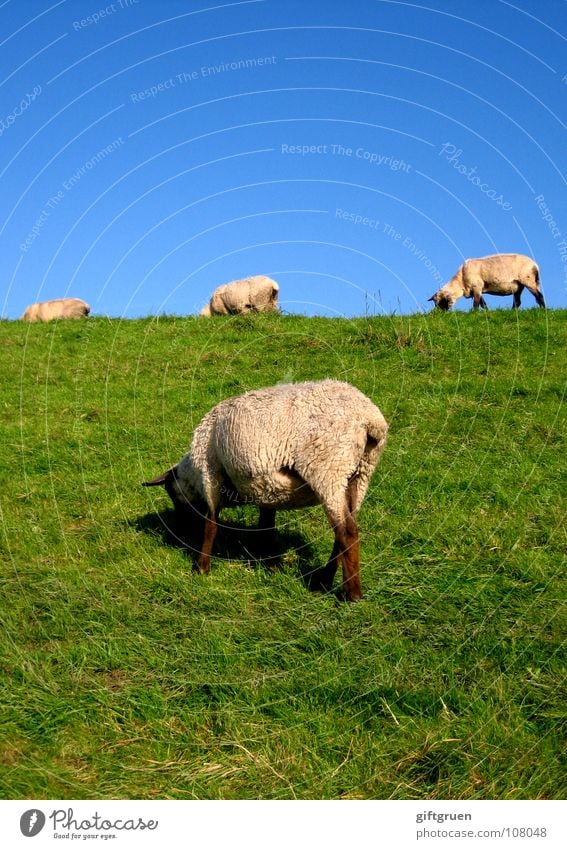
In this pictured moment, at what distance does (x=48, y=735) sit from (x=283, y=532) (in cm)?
423

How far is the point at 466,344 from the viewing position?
53.9 feet

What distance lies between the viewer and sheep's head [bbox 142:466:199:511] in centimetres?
924

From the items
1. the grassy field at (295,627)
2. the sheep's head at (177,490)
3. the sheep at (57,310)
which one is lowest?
the grassy field at (295,627)

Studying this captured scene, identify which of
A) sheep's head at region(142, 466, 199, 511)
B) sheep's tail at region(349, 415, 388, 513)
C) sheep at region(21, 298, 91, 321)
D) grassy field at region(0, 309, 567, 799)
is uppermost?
sheep at region(21, 298, 91, 321)

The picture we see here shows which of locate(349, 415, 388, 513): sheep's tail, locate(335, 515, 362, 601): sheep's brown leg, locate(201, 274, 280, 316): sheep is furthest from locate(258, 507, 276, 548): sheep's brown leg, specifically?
locate(201, 274, 280, 316): sheep

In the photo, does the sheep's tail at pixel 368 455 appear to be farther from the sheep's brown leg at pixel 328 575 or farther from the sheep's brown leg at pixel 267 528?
the sheep's brown leg at pixel 267 528

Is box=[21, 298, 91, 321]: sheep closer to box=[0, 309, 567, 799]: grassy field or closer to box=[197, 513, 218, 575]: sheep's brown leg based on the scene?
box=[0, 309, 567, 799]: grassy field

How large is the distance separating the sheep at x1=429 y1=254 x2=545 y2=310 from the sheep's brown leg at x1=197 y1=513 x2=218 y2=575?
60.9 ft

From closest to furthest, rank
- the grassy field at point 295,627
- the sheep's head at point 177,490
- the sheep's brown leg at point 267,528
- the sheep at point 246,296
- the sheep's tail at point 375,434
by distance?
1. the grassy field at point 295,627
2. the sheep's tail at point 375,434
3. the sheep's brown leg at point 267,528
4. the sheep's head at point 177,490
5. the sheep at point 246,296

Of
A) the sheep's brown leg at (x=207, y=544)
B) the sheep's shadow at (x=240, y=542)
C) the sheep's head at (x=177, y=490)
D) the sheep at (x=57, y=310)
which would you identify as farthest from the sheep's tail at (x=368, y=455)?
the sheep at (x=57, y=310)

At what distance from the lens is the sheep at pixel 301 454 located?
7.29m

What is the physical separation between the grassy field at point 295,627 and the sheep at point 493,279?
1218 centimetres

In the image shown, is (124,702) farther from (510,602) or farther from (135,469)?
(135,469)

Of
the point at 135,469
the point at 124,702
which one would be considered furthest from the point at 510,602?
the point at 135,469
